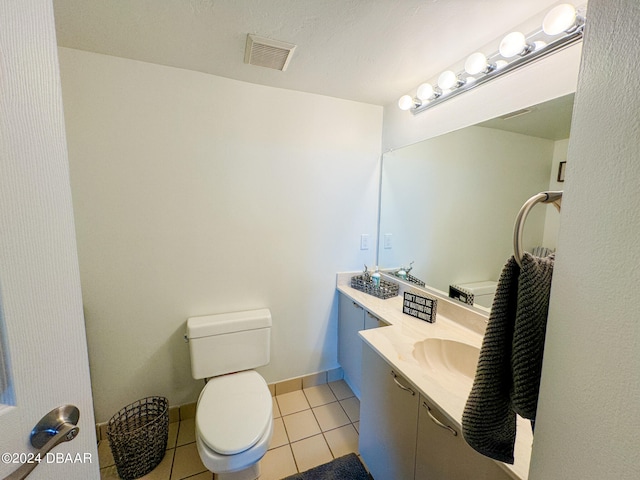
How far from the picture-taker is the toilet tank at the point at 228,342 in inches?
62.1

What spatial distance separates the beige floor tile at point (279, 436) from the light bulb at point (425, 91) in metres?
2.30

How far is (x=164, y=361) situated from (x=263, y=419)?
856 millimetres

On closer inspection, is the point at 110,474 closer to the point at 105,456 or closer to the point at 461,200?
the point at 105,456

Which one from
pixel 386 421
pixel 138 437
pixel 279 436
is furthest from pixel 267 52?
pixel 279 436

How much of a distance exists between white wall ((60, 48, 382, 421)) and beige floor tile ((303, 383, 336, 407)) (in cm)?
19

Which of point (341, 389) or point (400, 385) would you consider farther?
point (341, 389)

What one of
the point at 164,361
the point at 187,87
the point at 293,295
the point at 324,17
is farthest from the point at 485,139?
the point at 164,361

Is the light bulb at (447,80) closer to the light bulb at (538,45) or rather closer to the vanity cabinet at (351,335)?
the light bulb at (538,45)

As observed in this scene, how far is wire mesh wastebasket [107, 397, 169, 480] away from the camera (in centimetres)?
135

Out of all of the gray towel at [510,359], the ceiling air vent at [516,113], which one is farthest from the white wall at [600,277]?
the ceiling air vent at [516,113]

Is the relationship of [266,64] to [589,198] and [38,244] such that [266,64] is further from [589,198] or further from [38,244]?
[589,198]

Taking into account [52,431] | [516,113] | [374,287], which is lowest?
[374,287]

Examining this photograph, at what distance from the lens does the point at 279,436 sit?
65.2 inches

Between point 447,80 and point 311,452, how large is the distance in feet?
7.44
